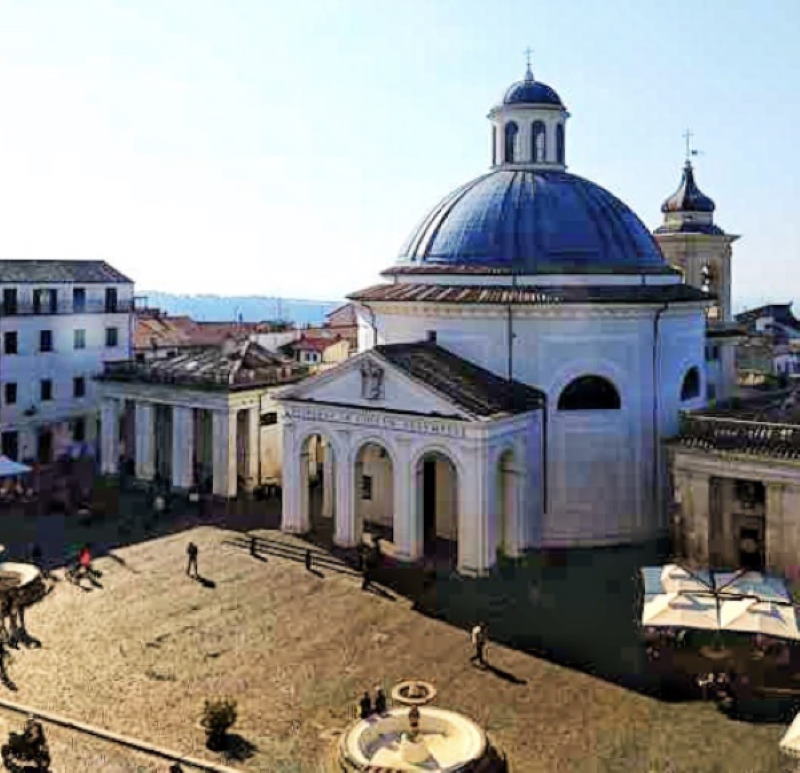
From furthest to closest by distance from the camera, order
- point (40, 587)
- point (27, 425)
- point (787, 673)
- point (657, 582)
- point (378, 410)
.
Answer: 1. point (27, 425)
2. point (378, 410)
3. point (40, 587)
4. point (657, 582)
5. point (787, 673)

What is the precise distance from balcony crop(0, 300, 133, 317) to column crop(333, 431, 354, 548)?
81.0 ft

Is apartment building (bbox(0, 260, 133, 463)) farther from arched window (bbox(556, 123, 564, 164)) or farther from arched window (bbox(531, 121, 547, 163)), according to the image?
arched window (bbox(556, 123, 564, 164))

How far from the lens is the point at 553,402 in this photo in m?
38.7

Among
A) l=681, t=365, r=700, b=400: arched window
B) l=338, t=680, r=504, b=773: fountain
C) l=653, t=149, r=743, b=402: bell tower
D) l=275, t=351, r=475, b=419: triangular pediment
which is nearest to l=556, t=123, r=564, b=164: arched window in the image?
l=653, t=149, r=743, b=402: bell tower

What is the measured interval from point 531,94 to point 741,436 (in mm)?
19274

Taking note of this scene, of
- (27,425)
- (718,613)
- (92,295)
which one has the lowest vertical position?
(718,613)

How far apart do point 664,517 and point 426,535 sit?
9.48m

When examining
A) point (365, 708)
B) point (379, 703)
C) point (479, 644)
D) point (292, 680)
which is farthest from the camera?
point (479, 644)

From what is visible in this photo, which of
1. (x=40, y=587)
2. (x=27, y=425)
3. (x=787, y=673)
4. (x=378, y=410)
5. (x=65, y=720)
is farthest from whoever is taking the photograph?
(x=27, y=425)

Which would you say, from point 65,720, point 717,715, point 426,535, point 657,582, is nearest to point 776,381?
point 426,535

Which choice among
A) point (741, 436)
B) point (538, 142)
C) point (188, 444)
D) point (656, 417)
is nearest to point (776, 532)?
point (741, 436)

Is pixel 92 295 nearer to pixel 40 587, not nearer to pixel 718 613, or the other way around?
pixel 40 587

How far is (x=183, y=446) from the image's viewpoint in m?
47.2

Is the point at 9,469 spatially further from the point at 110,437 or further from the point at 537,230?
the point at 537,230
